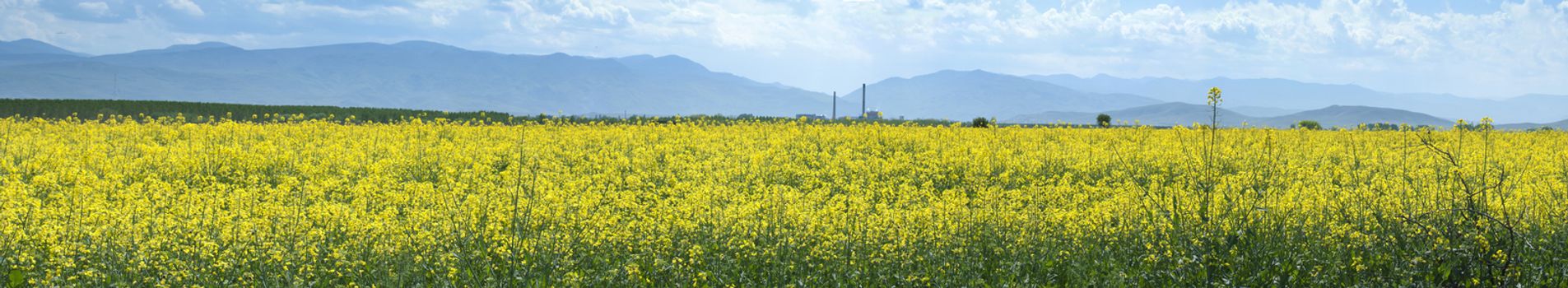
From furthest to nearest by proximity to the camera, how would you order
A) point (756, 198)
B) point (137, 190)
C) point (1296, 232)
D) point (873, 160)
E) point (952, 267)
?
point (873, 160)
point (756, 198)
point (137, 190)
point (1296, 232)
point (952, 267)

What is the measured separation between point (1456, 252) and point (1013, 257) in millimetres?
2521

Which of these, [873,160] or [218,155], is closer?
[218,155]

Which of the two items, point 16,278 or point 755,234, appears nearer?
point 16,278

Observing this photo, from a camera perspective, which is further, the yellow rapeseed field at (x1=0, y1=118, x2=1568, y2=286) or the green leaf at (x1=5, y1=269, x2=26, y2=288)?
the yellow rapeseed field at (x1=0, y1=118, x2=1568, y2=286)

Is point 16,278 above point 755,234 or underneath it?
underneath

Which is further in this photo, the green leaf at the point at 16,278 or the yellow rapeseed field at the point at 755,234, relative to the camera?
the yellow rapeseed field at the point at 755,234

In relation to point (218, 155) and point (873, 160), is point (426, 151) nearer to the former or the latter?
point (218, 155)

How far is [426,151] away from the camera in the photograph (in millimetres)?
15508

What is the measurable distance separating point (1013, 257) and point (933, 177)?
7.18 metres

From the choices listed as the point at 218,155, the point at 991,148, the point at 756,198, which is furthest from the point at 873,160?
the point at 218,155

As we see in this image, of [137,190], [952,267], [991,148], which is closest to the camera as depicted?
[952,267]

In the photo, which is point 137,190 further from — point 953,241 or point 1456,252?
point 1456,252

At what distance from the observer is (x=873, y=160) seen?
14984 mm

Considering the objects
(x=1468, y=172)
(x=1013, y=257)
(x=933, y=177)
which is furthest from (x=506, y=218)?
(x=1468, y=172)
